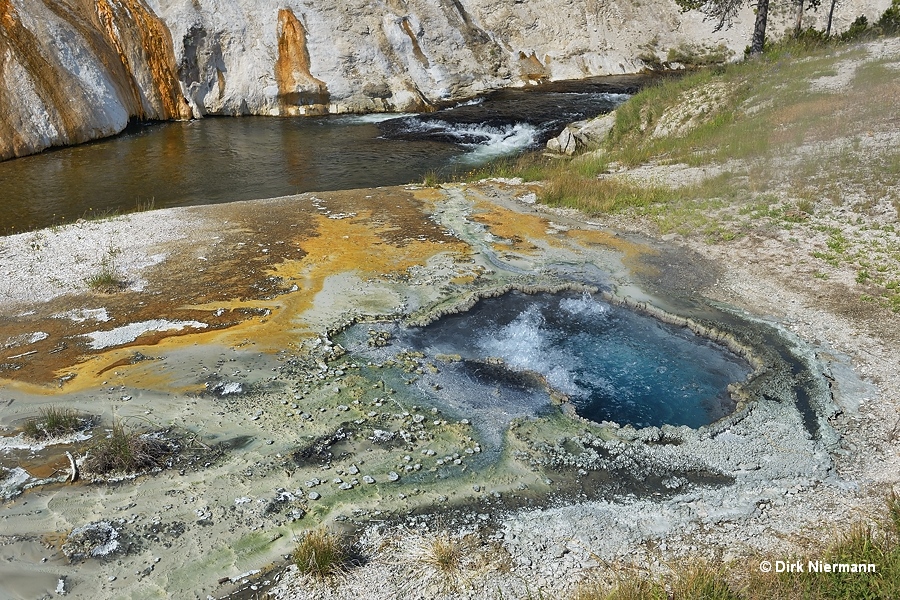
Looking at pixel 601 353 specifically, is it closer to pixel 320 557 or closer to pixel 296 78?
pixel 320 557

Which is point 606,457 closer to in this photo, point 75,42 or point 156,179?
point 156,179

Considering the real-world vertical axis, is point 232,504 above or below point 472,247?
below

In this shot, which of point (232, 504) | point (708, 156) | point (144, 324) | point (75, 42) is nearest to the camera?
point (232, 504)

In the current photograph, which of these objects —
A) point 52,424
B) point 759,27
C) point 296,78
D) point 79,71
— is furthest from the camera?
point 296,78

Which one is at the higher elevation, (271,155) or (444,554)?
(271,155)

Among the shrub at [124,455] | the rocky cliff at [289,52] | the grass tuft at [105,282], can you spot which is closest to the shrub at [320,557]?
the shrub at [124,455]

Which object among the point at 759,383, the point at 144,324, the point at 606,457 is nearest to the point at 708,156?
the point at 759,383

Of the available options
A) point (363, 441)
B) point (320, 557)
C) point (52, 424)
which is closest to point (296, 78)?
Result: point (52, 424)
